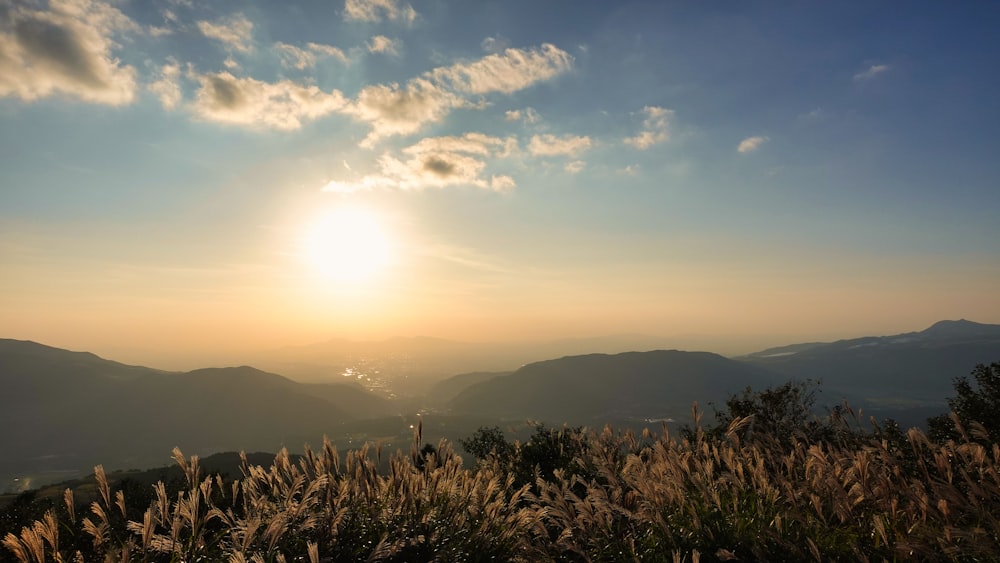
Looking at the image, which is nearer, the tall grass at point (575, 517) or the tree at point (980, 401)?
the tall grass at point (575, 517)

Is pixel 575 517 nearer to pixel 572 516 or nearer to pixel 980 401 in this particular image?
pixel 572 516

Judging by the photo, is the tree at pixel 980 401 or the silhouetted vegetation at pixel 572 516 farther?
the tree at pixel 980 401

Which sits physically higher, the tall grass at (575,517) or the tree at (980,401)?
the tall grass at (575,517)

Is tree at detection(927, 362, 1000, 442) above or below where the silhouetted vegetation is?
below

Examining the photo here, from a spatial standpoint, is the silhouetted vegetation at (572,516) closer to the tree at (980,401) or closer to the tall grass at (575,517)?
the tall grass at (575,517)

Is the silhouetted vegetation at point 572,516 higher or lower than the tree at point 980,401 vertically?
higher

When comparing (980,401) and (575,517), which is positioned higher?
(575,517)

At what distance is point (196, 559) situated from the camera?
15.9 feet

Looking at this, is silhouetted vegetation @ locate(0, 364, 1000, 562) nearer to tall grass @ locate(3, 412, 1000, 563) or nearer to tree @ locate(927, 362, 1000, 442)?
tall grass @ locate(3, 412, 1000, 563)

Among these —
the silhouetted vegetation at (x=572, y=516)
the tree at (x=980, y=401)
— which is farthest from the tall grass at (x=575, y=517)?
the tree at (x=980, y=401)

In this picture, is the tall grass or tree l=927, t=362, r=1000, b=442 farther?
tree l=927, t=362, r=1000, b=442

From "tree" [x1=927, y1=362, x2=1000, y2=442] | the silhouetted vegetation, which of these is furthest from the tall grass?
"tree" [x1=927, y1=362, x2=1000, y2=442]

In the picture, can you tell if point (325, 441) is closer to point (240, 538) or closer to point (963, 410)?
point (240, 538)

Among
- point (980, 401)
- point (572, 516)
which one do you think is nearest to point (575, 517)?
point (572, 516)
